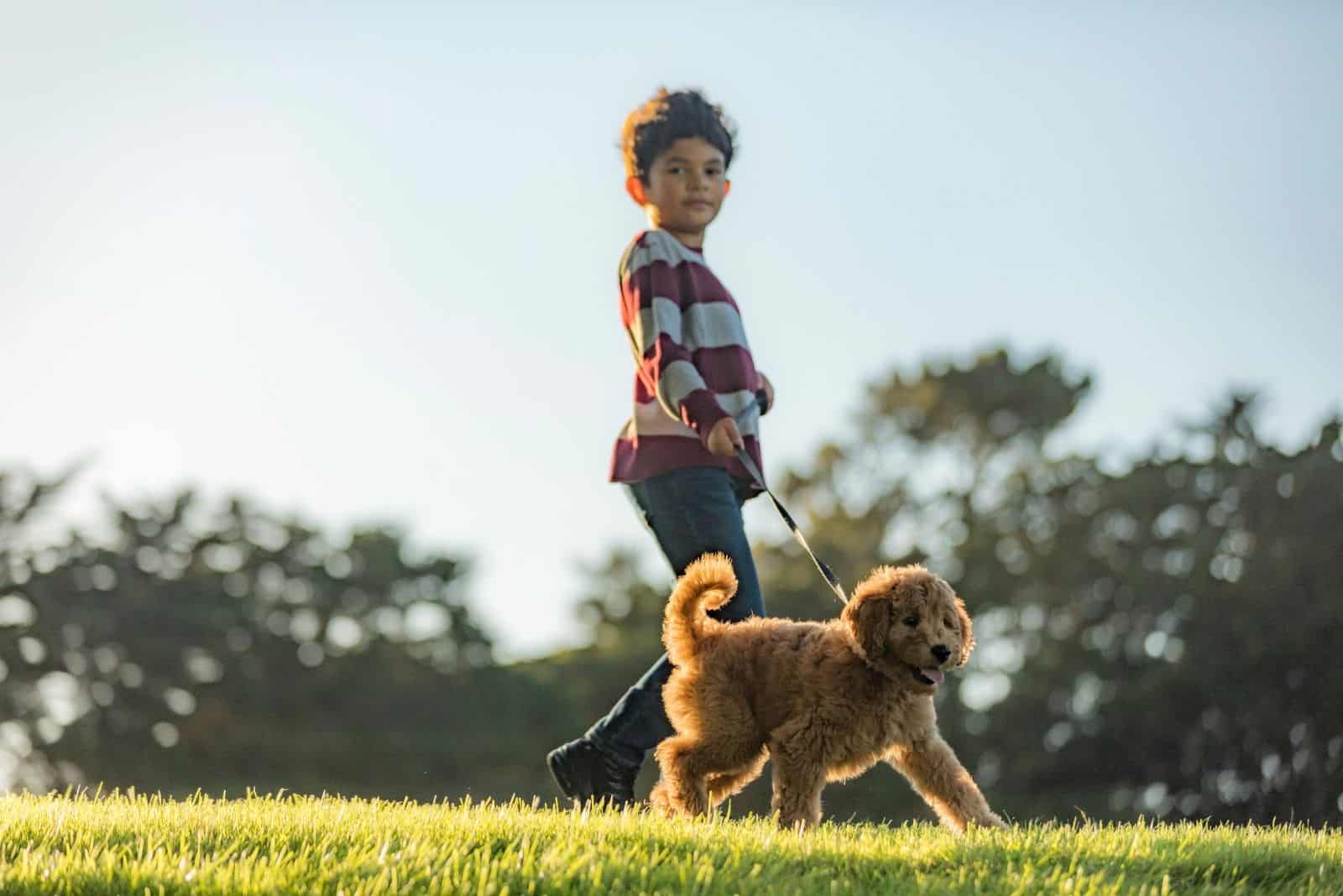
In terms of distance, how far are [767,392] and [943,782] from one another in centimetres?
204

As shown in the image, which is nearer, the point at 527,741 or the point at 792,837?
the point at 792,837

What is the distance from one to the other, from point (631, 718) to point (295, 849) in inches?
72.9

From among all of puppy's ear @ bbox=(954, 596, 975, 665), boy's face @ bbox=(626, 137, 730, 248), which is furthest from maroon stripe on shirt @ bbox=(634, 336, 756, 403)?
puppy's ear @ bbox=(954, 596, 975, 665)

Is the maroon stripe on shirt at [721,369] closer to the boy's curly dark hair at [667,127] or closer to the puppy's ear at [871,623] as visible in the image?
the boy's curly dark hair at [667,127]

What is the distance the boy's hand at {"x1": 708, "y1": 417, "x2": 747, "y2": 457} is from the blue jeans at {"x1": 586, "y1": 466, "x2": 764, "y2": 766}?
0.39 meters

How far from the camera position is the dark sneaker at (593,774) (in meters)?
7.01

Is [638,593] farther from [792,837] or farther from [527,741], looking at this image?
[792,837]

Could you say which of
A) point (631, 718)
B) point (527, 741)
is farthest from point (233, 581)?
point (631, 718)

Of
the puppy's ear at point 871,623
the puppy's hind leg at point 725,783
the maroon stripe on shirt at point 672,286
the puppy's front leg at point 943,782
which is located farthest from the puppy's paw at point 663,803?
the maroon stripe on shirt at point 672,286

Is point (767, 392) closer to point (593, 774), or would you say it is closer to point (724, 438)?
point (724, 438)

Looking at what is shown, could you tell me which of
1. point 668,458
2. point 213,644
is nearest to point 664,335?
point 668,458

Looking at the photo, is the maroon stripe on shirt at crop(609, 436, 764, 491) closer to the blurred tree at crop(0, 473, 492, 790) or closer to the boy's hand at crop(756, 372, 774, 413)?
the boy's hand at crop(756, 372, 774, 413)

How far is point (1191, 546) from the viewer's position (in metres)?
31.8

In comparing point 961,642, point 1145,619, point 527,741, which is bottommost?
point 527,741
